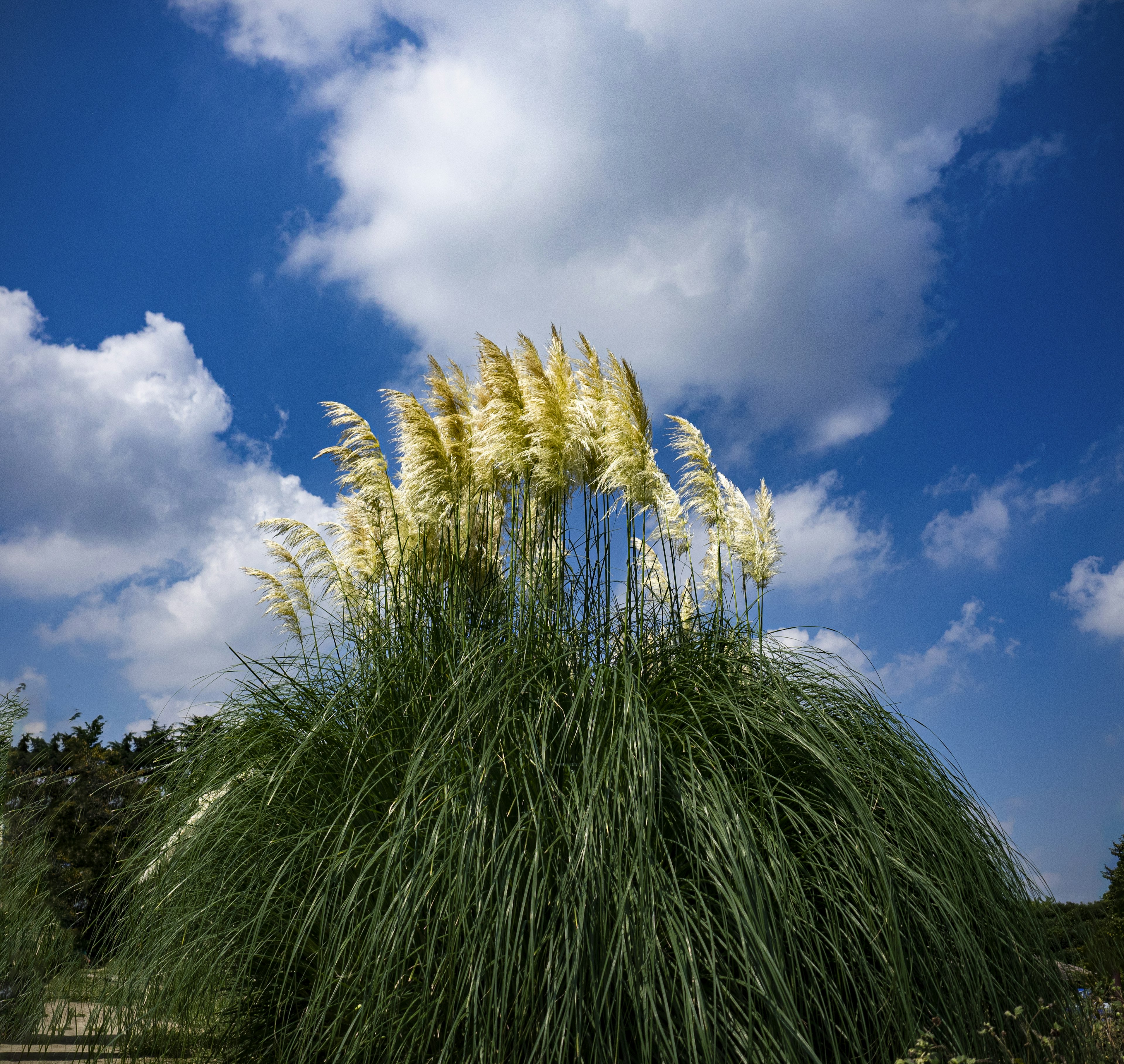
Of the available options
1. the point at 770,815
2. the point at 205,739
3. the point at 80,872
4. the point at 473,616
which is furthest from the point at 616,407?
the point at 80,872

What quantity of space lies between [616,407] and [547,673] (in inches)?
61.2

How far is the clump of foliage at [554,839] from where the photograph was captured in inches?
95.4

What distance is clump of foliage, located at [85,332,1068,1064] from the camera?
242cm

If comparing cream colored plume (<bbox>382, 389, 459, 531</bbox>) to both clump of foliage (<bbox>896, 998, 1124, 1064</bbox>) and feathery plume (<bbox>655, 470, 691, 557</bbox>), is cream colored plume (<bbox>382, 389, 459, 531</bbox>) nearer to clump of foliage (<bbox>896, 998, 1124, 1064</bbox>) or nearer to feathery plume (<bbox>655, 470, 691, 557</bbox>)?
feathery plume (<bbox>655, 470, 691, 557</bbox>)

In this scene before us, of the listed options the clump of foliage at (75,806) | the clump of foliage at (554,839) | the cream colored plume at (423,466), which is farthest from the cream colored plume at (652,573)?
the clump of foliage at (75,806)

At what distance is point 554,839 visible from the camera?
2615 mm

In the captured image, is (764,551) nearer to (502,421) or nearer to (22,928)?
(502,421)

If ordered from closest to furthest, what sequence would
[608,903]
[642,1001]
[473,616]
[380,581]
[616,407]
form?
[642,1001] → [608,903] → [616,407] → [473,616] → [380,581]

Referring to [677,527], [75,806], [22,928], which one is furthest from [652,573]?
[75,806]

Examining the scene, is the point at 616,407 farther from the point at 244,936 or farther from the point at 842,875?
the point at 244,936

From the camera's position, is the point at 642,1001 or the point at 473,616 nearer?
the point at 642,1001

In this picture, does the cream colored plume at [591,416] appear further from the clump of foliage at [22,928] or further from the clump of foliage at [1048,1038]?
the clump of foliage at [22,928]

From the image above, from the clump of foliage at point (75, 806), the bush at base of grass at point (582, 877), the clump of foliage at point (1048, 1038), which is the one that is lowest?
the clump of foliage at point (1048, 1038)

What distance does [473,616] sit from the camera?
459cm
